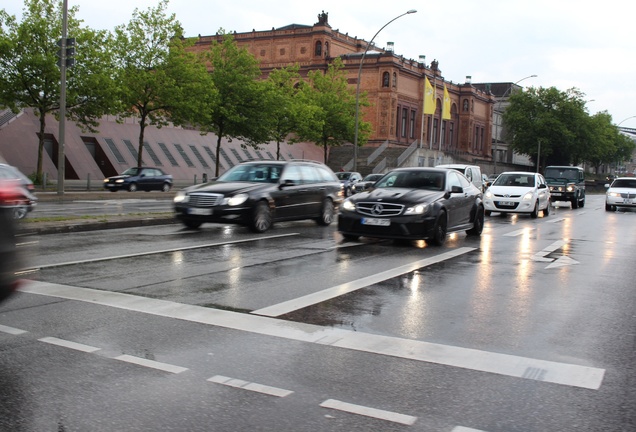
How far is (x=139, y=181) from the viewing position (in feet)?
126

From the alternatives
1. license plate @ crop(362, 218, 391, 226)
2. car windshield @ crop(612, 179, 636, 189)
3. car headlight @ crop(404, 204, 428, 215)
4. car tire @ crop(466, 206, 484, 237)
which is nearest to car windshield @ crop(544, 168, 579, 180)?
car windshield @ crop(612, 179, 636, 189)

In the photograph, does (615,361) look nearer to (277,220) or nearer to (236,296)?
(236,296)

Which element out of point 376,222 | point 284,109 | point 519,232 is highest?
point 284,109

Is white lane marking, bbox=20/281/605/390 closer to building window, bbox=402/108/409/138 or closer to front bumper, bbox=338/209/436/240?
front bumper, bbox=338/209/436/240

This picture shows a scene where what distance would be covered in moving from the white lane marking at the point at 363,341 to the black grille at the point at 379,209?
6650 millimetres

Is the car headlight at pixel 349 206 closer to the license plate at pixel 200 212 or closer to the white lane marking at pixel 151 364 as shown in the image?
the license plate at pixel 200 212

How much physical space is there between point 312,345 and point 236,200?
30.5ft

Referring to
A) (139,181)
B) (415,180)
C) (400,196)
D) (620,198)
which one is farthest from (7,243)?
(139,181)

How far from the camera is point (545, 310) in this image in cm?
737

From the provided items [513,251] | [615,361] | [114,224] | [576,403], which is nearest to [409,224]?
[513,251]

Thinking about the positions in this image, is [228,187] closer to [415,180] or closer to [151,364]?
[415,180]

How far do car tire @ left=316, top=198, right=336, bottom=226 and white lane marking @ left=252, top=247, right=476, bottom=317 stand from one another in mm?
5797

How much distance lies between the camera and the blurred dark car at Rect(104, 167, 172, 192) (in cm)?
3731

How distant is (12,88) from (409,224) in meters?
27.6
